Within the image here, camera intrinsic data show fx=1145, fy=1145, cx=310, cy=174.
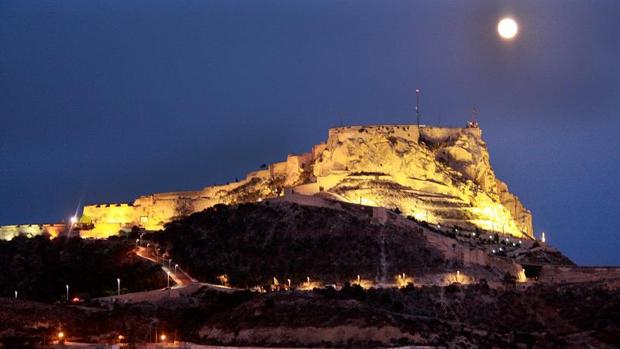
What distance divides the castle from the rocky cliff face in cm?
9

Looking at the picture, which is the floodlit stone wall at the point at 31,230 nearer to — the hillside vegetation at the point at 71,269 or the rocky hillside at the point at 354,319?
the hillside vegetation at the point at 71,269

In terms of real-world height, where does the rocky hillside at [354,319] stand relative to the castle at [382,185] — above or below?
below

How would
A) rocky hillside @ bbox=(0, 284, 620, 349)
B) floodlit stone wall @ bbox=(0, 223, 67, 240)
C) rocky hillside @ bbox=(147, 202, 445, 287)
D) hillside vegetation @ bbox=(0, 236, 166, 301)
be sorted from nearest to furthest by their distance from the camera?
1. rocky hillside @ bbox=(0, 284, 620, 349)
2. hillside vegetation @ bbox=(0, 236, 166, 301)
3. rocky hillside @ bbox=(147, 202, 445, 287)
4. floodlit stone wall @ bbox=(0, 223, 67, 240)

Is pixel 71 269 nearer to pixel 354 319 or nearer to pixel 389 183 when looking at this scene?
pixel 354 319

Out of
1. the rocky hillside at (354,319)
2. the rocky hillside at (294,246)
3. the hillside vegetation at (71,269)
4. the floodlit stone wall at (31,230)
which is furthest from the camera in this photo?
the floodlit stone wall at (31,230)

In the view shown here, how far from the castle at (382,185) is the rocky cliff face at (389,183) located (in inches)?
3.5

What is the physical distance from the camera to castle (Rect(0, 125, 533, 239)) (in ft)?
330

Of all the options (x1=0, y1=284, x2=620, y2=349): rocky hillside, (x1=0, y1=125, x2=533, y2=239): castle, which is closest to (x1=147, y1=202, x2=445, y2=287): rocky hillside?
(x1=0, y1=284, x2=620, y2=349): rocky hillside

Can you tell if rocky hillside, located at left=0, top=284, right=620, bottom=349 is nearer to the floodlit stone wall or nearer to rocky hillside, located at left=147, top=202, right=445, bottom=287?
rocky hillside, located at left=147, top=202, right=445, bottom=287

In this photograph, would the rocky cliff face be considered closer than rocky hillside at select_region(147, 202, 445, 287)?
No

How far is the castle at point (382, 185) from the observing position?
101 metres

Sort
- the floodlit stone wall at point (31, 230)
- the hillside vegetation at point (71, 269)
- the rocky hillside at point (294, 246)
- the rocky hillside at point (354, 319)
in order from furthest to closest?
the floodlit stone wall at point (31, 230), the rocky hillside at point (294, 246), the hillside vegetation at point (71, 269), the rocky hillside at point (354, 319)

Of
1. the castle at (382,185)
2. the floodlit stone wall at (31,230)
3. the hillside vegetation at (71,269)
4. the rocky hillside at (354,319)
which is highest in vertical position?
the castle at (382,185)

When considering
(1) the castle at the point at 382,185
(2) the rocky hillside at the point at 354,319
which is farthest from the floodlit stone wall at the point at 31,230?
(2) the rocky hillside at the point at 354,319
